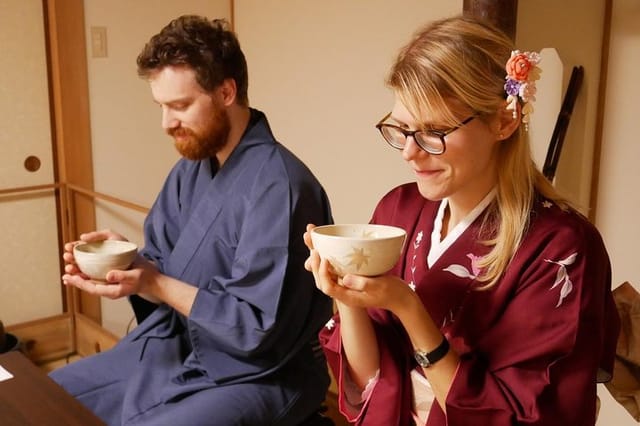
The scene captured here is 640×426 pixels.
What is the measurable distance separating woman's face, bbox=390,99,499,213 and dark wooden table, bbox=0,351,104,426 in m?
0.77

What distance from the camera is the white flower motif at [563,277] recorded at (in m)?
1.07

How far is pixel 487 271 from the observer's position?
3.75 ft

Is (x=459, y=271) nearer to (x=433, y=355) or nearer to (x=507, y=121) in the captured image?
(x=433, y=355)

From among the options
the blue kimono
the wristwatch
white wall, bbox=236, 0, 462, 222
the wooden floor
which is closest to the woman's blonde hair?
the wristwatch

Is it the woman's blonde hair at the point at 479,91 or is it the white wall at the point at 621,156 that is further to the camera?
the white wall at the point at 621,156

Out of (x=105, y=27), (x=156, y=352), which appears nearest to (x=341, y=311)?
(x=156, y=352)

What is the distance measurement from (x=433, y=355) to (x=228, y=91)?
102 cm

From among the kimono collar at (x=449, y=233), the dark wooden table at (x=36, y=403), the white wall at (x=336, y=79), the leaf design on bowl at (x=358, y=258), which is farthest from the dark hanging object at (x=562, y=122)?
the dark wooden table at (x=36, y=403)

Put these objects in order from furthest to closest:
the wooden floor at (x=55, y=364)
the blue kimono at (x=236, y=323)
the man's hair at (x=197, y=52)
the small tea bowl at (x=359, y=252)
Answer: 1. the wooden floor at (x=55, y=364)
2. the man's hair at (x=197, y=52)
3. the blue kimono at (x=236, y=323)
4. the small tea bowl at (x=359, y=252)

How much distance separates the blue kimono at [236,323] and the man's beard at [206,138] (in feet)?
0.18

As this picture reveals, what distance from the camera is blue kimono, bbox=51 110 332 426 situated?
1.59 m

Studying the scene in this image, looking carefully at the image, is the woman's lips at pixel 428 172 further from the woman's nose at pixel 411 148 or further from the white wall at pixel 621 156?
the white wall at pixel 621 156

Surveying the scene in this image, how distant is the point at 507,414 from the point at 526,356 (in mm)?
99

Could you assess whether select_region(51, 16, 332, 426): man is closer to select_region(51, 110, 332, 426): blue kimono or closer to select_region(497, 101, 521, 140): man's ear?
select_region(51, 110, 332, 426): blue kimono
